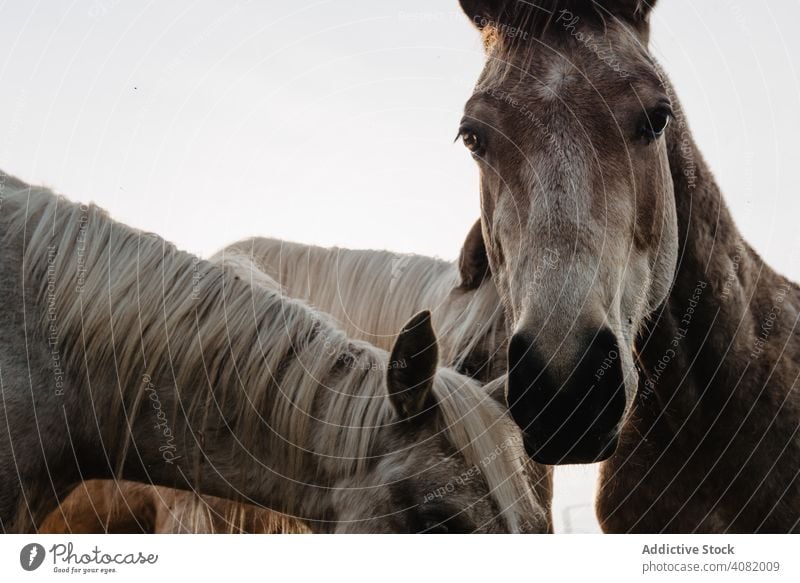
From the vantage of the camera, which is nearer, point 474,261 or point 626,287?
point 626,287

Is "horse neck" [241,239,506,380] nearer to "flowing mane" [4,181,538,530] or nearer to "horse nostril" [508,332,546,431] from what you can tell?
"flowing mane" [4,181,538,530]

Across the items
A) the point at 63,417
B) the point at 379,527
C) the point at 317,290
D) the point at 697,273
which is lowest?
the point at 379,527

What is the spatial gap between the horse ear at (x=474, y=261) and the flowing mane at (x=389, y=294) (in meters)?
0.03

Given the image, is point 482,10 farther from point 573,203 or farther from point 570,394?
point 570,394

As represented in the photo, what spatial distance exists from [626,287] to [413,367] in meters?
0.47

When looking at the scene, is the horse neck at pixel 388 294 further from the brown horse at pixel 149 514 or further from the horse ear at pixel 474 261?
the brown horse at pixel 149 514

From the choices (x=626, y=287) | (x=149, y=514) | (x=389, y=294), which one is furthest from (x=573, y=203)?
(x=149, y=514)

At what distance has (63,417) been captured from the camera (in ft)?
5.80

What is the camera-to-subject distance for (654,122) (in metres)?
1.69

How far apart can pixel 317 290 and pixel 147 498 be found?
39.9 inches
